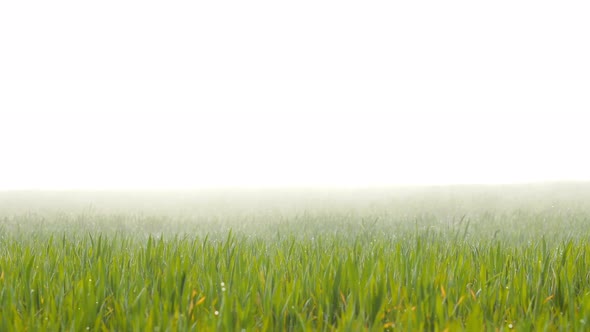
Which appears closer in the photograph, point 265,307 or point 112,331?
point 112,331

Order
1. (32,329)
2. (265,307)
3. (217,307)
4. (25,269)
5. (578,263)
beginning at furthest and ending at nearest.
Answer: (578,263) < (25,269) < (217,307) < (265,307) < (32,329)

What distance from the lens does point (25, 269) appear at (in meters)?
3.77

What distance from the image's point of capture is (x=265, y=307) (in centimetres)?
313

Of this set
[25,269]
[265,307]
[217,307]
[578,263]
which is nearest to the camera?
[265,307]

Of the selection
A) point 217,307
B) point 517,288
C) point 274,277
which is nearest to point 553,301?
point 517,288

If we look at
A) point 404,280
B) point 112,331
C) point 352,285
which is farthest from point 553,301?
point 112,331

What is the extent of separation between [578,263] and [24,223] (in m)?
11.4

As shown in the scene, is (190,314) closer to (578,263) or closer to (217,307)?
(217,307)

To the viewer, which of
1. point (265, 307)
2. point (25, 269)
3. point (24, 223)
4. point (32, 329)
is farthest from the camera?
point (24, 223)

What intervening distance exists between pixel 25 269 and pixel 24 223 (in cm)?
909

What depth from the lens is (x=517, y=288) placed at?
352cm

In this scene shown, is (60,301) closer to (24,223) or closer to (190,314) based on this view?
(190,314)

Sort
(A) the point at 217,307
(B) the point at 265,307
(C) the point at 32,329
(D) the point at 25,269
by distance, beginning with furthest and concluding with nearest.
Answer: (D) the point at 25,269
(A) the point at 217,307
(B) the point at 265,307
(C) the point at 32,329

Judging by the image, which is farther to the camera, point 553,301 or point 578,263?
point 578,263
